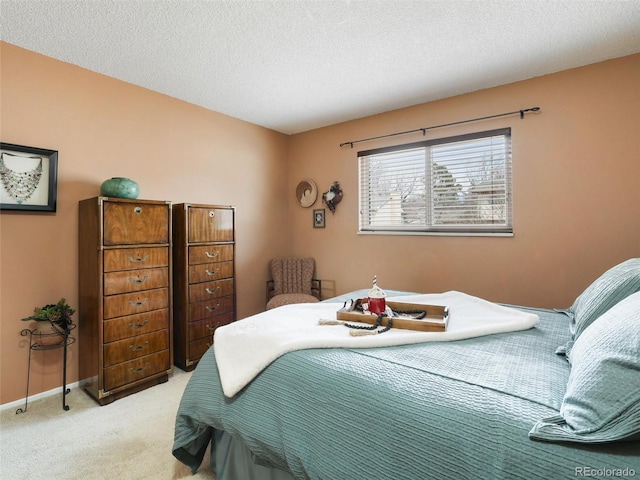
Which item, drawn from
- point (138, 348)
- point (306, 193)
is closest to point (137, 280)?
point (138, 348)

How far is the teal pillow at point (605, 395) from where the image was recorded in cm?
80

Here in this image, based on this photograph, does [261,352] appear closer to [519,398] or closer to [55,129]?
[519,398]

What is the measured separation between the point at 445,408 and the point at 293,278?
10.8ft

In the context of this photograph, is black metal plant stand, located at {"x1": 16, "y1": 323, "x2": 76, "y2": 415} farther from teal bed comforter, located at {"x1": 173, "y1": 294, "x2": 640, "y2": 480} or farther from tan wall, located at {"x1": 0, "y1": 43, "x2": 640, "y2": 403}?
teal bed comforter, located at {"x1": 173, "y1": 294, "x2": 640, "y2": 480}

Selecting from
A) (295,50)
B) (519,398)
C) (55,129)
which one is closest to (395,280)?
(295,50)

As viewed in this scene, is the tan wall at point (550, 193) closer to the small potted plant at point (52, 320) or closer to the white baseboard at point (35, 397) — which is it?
the small potted plant at point (52, 320)

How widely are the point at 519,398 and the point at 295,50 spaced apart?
249cm

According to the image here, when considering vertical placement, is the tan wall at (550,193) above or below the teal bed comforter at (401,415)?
above

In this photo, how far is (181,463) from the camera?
1.80 meters

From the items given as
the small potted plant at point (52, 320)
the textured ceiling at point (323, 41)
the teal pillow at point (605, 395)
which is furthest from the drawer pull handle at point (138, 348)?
the teal pillow at point (605, 395)

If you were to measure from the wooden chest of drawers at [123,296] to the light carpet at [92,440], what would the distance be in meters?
0.19
